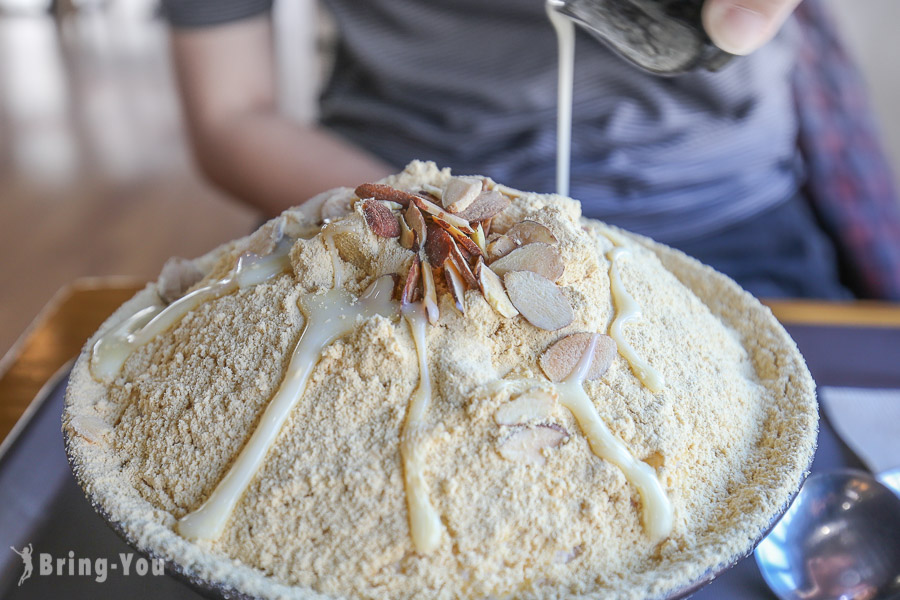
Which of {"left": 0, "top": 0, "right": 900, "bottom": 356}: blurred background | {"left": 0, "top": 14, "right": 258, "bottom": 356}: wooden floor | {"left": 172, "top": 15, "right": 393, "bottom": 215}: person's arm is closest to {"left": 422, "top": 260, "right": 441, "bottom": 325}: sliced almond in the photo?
{"left": 172, "top": 15, "right": 393, "bottom": 215}: person's arm

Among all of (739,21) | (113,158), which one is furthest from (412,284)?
(113,158)

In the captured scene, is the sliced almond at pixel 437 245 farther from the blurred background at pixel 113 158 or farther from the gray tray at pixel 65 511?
the blurred background at pixel 113 158

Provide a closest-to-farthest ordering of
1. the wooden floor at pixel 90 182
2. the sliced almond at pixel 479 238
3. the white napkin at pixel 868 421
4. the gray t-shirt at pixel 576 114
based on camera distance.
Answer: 1. the sliced almond at pixel 479 238
2. the white napkin at pixel 868 421
3. the gray t-shirt at pixel 576 114
4. the wooden floor at pixel 90 182

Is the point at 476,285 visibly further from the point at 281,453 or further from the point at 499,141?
the point at 499,141

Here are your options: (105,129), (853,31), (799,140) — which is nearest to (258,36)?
(799,140)

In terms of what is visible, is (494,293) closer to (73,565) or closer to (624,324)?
(624,324)

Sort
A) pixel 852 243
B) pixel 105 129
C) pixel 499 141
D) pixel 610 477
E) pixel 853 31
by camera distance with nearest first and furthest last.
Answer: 1. pixel 610 477
2. pixel 499 141
3. pixel 852 243
4. pixel 853 31
5. pixel 105 129

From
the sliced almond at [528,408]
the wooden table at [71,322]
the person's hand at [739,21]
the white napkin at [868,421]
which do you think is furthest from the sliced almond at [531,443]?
the wooden table at [71,322]
